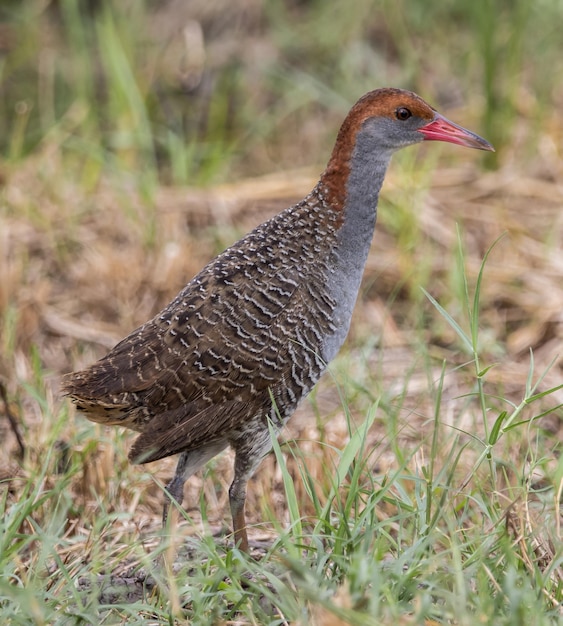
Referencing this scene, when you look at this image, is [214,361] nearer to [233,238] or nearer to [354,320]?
[354,320]

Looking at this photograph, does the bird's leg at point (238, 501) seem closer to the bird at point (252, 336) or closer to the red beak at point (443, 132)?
the bird at point (252, 336)

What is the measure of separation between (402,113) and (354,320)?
176 centimetres

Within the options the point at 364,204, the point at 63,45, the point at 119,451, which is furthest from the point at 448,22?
the point at 119,451

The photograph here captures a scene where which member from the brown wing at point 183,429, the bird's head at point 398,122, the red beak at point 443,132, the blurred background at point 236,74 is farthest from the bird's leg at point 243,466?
the blurred background at point 236,74

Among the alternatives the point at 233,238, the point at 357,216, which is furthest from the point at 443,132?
the point at 233,238

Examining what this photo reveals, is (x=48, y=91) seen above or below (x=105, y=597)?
above

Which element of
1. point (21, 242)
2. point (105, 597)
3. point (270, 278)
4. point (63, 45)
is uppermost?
point (63, 45)

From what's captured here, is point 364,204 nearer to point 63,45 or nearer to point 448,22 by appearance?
point 448,22

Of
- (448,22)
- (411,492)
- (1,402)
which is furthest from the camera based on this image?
(448,22)

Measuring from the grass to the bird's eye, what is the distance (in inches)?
22.5

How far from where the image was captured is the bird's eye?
3.82m

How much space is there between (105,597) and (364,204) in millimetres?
1611

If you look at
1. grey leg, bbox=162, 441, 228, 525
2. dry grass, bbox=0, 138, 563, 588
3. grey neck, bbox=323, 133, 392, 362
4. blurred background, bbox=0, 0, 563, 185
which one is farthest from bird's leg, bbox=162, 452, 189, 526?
blurred background, bbox=0, 0, 563, 185

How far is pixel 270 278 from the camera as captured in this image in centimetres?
358
